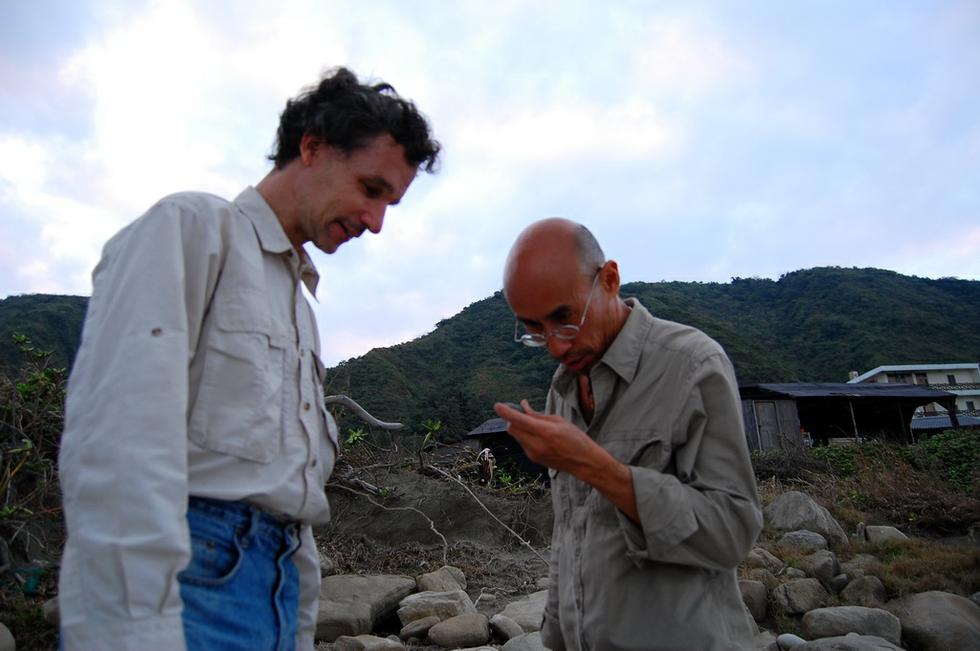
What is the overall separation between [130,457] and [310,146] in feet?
3.19

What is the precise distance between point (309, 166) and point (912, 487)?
10.2 meters

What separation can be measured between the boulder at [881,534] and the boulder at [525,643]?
512cm

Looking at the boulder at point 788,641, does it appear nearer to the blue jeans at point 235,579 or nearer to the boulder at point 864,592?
the boulder at point 864,592

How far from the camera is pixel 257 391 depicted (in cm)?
133

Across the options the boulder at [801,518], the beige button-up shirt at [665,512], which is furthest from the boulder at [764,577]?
the beige button-up shirt at [665,512]

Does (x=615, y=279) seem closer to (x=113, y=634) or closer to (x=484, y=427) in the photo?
(x=113, y=634)

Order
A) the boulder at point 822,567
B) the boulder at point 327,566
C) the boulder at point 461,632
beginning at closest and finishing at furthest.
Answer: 1. the boulder at point 461,632
2. the boulder at point 327,566
3. the boulder at point 822,567

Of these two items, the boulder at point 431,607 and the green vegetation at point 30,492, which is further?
the boulder at point 431,607

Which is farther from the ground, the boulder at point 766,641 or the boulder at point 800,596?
the boulder at point 800,596

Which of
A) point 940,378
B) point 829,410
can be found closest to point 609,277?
point 829,410

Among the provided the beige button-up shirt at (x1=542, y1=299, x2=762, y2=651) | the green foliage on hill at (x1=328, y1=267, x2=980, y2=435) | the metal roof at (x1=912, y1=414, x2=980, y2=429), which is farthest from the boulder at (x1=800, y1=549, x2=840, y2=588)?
the metal roof at (x1=912, y1=414, x2=980, y2=429)

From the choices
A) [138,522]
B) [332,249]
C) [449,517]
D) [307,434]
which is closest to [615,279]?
[332,249]

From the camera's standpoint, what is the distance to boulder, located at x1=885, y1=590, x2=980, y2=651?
446 centimetres

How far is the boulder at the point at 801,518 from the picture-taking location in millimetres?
7227
